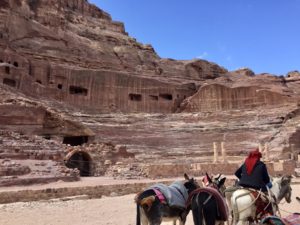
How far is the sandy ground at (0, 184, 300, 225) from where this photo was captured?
10539 millimetres

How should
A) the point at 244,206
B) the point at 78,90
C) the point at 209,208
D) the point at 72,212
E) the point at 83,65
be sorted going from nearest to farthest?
1. the point at 209,208
2. the point at 244,206
3. the point at 72,212
4. the point at 78,90
5. the point at 83,65

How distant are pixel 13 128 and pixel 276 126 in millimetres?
30671

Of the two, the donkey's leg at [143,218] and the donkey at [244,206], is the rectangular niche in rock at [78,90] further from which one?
the donkey at [244,206]

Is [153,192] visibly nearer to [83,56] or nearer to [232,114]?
[232,114]

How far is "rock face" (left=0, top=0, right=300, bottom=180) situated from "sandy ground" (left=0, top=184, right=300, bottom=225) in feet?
18.9

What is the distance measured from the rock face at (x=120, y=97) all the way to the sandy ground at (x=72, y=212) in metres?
5.77

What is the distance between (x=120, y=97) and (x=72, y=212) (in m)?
46.4

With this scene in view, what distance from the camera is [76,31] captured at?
76125 mm

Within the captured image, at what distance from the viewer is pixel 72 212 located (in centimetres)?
1209

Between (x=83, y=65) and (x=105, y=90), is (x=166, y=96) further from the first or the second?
(x=83, y=65)

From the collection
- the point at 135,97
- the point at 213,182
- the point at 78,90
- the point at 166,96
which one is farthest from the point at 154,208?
the point at 166,96

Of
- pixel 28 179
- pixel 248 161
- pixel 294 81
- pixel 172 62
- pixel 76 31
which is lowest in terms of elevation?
pixel 28 179

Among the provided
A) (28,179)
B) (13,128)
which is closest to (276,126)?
(13,128)

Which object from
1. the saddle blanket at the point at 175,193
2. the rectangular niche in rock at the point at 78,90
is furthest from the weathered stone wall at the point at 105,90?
the saddle blanket at the point at 175,193
